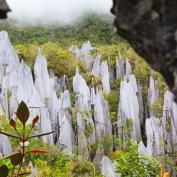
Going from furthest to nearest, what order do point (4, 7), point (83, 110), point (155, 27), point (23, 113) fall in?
point (83, 110) → point (23, 113) → point (4, 7) → point (155, 27)

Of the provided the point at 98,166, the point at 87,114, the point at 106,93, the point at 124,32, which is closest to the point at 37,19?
the point at 106,93

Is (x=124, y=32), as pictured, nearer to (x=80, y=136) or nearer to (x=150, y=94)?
(x=80, y=136)

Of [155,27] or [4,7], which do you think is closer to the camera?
[155,27]

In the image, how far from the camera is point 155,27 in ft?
5.88

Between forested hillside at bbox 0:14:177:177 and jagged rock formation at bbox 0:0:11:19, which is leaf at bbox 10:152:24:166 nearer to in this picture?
jagged rock formation at bbox 0:0:11:19

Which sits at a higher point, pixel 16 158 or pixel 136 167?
pixel 16 158

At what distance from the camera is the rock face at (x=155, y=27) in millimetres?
1764

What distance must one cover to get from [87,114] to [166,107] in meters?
4.51

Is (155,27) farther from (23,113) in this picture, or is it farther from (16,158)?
(16,158)

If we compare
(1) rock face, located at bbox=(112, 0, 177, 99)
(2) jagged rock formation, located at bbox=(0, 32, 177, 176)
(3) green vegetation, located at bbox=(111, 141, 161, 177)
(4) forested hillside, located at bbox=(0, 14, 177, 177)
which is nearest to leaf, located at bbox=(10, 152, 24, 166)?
(1) rock face, located at bbox=(112, 0, 177, 99)

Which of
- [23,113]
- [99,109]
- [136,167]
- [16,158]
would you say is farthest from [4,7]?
[99,109]

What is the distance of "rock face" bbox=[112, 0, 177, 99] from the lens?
1.76 m

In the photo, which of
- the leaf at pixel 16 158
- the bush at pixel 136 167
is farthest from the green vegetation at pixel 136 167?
the leaf at pixel 16 158

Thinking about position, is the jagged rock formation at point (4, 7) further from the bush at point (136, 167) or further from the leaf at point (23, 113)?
the bush at point (136, 167)
